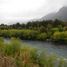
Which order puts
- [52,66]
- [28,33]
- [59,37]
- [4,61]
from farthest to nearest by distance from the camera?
[28,33] < [59,37] < [52,66] < [4,61]

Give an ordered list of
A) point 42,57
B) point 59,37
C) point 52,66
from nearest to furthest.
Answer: point 52,66 → point 42,57 → point 59,37

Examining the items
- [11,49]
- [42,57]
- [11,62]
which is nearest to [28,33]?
[11,49]

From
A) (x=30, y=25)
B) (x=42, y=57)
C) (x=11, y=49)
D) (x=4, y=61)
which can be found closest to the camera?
(x=4, y=61)

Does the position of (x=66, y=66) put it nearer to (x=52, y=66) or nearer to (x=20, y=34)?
(x=52, y=66)

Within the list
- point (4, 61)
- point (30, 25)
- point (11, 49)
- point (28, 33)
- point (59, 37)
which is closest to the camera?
point (4, 61)

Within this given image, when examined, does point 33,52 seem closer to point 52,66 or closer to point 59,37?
Result: point 52,66

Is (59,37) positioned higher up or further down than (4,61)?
further down

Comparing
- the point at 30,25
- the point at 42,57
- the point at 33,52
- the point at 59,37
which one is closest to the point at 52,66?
the point at 42,57

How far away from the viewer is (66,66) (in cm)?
1485

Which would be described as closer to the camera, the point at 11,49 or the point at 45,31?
the point at 11,49

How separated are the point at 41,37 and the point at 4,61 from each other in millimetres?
56059

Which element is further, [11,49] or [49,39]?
[49,39]

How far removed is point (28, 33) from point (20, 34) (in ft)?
10.8

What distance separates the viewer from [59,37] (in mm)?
56625
